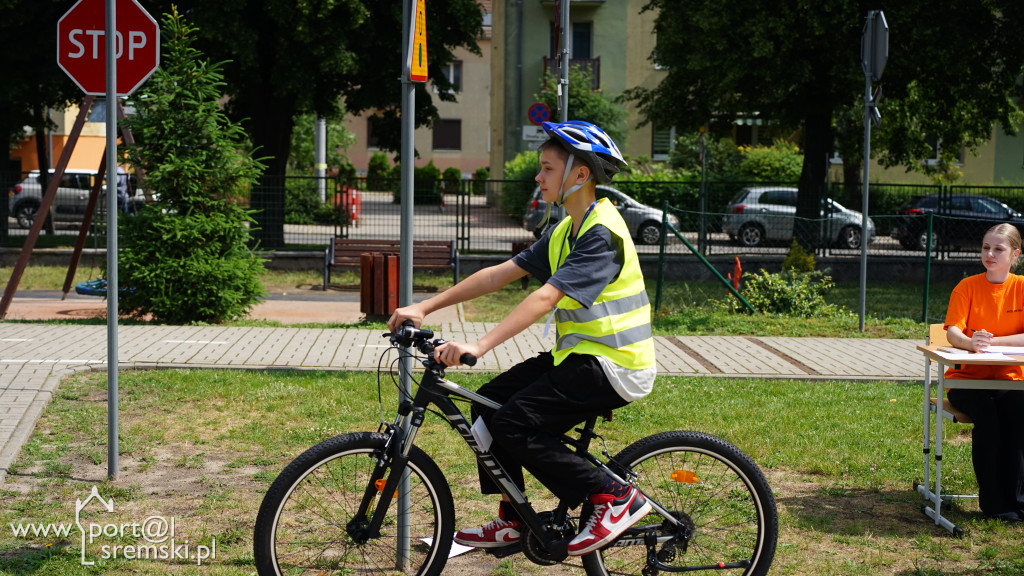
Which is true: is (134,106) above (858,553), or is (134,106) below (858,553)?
above

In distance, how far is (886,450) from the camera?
6559 mm

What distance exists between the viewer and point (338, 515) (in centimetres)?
397

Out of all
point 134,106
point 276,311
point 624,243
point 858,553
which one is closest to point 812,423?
point 858,553

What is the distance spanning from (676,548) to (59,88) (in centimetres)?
2058

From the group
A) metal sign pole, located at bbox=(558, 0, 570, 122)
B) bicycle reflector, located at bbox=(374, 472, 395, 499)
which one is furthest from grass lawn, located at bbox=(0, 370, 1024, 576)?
metal sign pole, located at bbox=(558, 0, 570, 122)

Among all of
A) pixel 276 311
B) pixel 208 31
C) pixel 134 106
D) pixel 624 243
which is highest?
pixel 208 31

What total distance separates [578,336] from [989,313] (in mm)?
2617

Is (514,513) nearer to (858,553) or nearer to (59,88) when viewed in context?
(858,553)

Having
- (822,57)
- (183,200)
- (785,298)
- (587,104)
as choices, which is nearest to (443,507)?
(183,200)

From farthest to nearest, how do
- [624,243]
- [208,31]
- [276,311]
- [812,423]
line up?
[208,31]
[276,311]
[812,423]
[624,243]

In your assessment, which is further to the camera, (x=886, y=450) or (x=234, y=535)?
(x=886, y=450)

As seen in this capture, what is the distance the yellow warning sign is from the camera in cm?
444

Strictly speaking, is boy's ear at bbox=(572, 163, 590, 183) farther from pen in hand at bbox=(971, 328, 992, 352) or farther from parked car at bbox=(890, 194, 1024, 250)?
parked car at bbox=(890, 194, 1024, 250)

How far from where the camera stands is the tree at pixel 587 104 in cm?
3597
